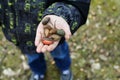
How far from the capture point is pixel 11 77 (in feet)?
9.63

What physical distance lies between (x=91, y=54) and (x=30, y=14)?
4.17 ft

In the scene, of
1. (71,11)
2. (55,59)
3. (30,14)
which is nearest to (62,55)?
(55,59)

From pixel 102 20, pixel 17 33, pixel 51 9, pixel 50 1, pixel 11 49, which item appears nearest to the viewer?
pixel 51 9

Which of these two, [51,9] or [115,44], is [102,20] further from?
[51,9]

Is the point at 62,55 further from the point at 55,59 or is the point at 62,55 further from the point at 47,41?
the point at 47,41

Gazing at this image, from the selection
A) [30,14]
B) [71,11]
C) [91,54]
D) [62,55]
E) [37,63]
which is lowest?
[91,54]

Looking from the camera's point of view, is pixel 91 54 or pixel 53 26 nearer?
pixel 53 26

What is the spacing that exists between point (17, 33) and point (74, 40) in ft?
4.00

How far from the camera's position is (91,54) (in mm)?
3066

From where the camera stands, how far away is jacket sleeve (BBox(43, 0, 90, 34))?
158 centimetres

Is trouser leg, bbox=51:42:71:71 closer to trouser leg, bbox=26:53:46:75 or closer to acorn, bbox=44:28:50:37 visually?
trouser leg, bbox=26:53:46:75

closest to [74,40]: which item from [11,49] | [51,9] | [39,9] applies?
[11,49]

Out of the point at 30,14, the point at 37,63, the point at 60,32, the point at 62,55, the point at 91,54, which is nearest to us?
the point at 60,32

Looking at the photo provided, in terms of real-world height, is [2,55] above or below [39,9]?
below
